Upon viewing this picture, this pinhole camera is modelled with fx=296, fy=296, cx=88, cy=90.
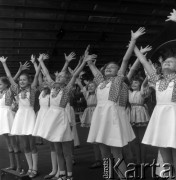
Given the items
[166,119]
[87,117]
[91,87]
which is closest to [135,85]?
[91,87]

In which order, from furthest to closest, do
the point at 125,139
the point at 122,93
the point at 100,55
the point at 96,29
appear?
the point at 100,55, the point at 96,29, the point at 122,93, the point at 125,139

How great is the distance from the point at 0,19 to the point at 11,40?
5.95 ft

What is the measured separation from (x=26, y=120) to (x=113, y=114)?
162cm

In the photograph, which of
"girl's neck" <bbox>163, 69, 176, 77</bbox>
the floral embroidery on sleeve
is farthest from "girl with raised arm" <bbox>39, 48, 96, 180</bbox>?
"girl's neck" <bbox>163, 69, 176, 77</bbox>

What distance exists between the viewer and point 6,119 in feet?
15.8

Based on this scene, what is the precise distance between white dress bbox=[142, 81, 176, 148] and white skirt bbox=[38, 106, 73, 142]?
4.04 feet

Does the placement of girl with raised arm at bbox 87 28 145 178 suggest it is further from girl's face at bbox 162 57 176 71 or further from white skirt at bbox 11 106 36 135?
white skirt at bbox 11 106 36 135

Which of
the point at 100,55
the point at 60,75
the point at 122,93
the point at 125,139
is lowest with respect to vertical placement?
the point at 125,139

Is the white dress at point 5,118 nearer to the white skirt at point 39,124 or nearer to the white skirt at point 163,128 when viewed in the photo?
the white skirt at point 39,124

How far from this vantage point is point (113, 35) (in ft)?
32.9

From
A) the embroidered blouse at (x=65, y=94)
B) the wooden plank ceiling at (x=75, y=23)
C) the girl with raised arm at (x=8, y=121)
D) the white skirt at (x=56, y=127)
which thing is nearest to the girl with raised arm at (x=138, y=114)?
the embroidered blouse at (x=65, y=94)

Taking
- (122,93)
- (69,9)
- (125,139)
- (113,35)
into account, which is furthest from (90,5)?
(125,139)

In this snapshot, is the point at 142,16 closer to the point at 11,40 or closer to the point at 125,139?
the point at 11,40

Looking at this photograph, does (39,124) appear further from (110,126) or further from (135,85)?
(135,85)
